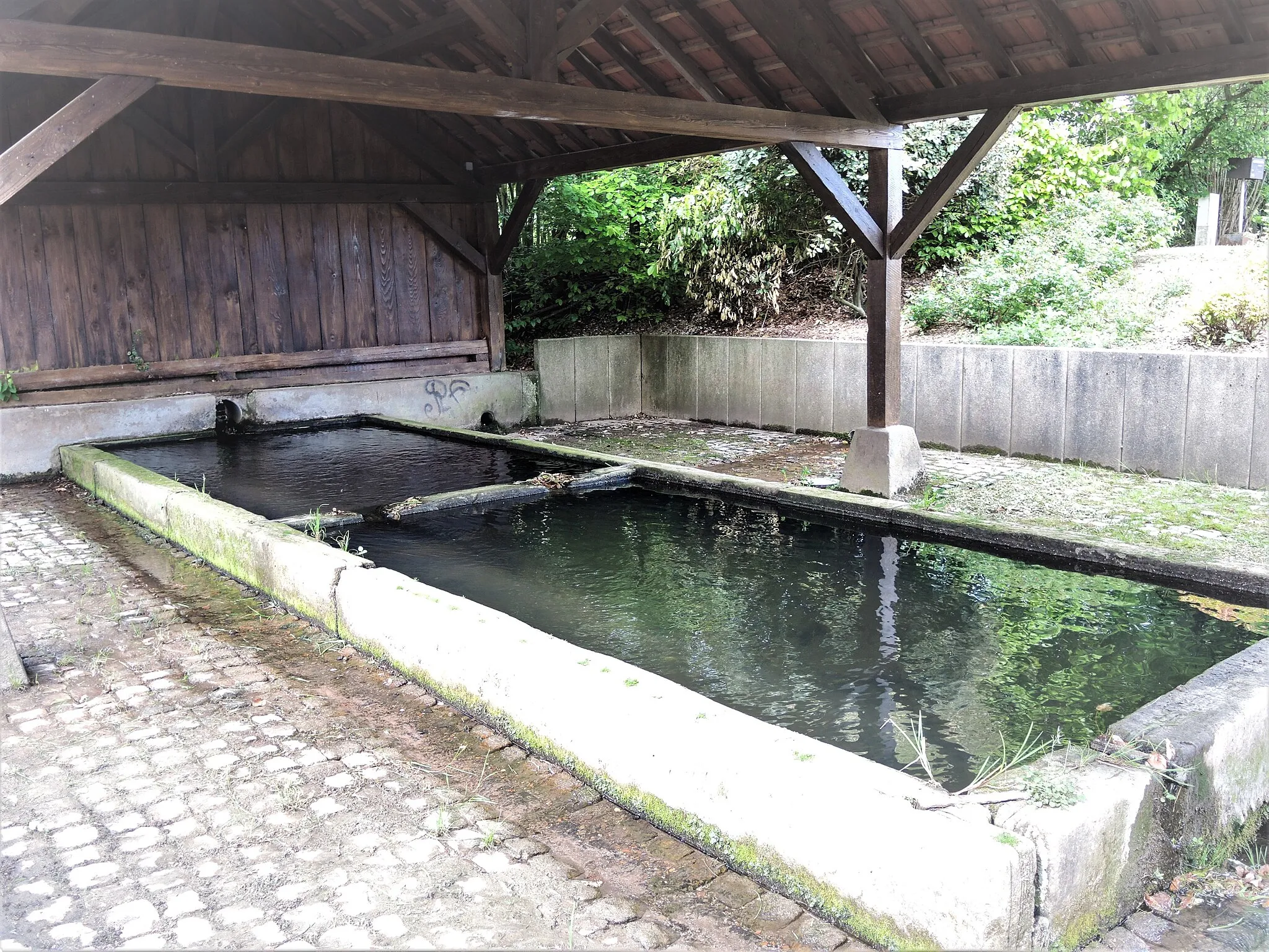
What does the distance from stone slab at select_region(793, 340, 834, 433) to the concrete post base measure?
2.75m

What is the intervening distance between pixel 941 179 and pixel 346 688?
540 cm

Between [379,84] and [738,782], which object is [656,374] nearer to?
[379,84]

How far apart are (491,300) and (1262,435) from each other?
8.46 m

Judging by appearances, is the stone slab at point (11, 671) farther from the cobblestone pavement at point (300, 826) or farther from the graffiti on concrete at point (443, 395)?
the graffiti on concrete at point (443, 395)

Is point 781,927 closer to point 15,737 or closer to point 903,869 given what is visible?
point 903,869

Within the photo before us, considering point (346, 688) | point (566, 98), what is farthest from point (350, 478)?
point (346, 688)

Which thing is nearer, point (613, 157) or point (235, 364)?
point (613, 157)

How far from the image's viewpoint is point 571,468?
27.1 feet

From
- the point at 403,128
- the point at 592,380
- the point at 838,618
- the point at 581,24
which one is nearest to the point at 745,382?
the point at 592,380

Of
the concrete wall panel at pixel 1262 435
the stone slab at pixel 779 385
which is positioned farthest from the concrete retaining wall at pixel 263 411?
the concrete wall panel at pixel 1262 435

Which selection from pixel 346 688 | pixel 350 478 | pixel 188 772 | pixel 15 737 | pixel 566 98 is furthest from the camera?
pixel 350 478

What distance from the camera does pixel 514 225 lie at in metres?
11.7

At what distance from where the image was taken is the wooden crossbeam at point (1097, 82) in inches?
222

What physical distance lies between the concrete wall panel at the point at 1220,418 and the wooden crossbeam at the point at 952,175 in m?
2.33
